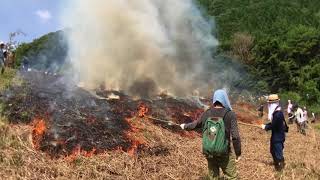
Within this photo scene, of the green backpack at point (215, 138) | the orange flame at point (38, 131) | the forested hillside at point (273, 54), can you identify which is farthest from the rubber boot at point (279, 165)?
the forested hillside at point (273, 54)

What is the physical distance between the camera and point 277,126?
9625 millimetres

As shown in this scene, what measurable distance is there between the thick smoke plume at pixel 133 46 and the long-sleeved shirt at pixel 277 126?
24.5 feet

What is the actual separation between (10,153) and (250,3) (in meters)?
69.4

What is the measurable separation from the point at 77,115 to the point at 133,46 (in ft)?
24.8

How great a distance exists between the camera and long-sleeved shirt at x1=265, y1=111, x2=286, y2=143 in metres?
9.59

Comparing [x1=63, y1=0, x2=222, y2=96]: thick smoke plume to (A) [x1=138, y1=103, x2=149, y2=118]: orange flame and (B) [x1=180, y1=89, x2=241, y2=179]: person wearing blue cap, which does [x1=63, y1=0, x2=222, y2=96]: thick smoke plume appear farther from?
(B) [x1=180, y1=89, x2=241, y2=179]: person wearing blue cap

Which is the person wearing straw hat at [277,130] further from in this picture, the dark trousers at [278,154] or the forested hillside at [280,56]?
the forested hillside at [280,56]

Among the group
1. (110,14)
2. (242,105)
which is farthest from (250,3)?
(110,14)

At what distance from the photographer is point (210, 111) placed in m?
7.07

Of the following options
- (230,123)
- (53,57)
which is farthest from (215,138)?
(53,57)

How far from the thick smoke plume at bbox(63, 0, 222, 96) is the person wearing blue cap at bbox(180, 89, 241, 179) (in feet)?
31.2

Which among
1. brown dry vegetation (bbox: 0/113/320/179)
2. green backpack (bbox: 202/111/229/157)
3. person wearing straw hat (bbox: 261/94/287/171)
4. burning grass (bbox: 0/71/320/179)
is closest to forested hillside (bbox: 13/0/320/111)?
burning grass (bbox: 0/71/320/179)

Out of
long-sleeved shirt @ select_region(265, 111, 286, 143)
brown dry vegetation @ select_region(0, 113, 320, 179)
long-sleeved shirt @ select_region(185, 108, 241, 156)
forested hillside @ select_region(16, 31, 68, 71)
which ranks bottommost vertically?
brown dry vegetation @ select_region(0, 113, 320, 179)

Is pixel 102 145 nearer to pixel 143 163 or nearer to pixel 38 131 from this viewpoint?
pixel 143 163
